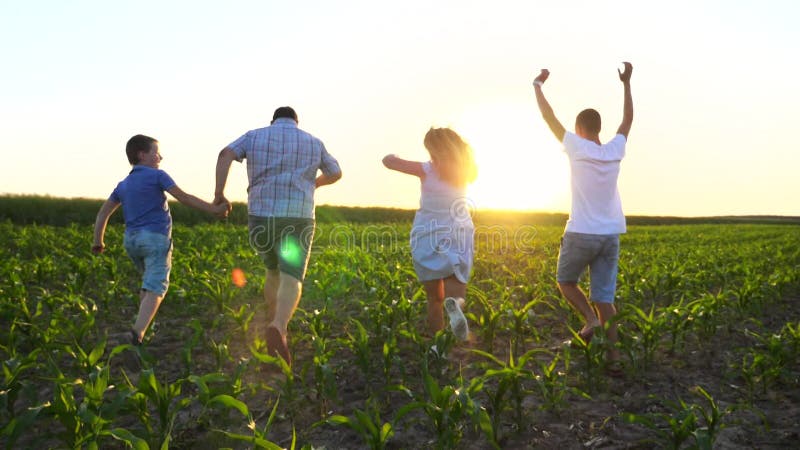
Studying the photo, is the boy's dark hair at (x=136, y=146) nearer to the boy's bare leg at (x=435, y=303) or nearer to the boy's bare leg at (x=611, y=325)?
the boy's bare leg at (x=435, y=303)

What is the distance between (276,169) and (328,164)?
492 mm

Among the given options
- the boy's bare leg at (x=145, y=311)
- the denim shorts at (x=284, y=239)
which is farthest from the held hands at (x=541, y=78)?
the boy's bare leg at (x=145, y=311)

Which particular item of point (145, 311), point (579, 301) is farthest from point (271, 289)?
point (579, 301)

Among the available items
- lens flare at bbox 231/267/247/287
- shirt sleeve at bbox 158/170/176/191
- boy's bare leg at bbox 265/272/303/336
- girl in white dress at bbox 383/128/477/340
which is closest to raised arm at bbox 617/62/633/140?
girl in white dress at bbox 383/128/477/340

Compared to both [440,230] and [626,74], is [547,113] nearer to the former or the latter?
[626,74]

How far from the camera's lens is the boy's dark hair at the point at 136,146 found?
451 cm

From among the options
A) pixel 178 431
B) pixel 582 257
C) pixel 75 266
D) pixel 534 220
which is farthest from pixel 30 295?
pixel 534 220

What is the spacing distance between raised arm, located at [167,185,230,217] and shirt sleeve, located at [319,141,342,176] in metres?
0.83

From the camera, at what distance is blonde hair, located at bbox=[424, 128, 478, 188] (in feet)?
14.7

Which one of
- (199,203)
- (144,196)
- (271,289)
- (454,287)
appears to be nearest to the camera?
(199,203)

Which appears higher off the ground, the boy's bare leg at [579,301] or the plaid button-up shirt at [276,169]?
the plaid button-up shirt at [276,169]

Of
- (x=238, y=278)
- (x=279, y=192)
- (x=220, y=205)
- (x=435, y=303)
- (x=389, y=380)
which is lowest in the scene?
(x=389, y=380)

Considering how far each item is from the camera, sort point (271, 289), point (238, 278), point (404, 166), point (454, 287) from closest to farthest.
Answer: point (404, 166), point (454, 287), point (271, 289), point (238, 278)

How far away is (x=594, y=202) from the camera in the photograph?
13.6ft
